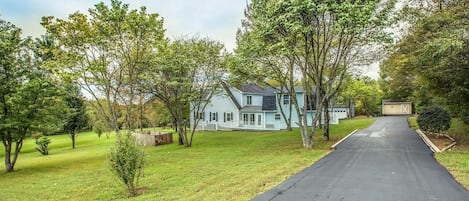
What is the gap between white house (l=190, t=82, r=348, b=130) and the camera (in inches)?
1453

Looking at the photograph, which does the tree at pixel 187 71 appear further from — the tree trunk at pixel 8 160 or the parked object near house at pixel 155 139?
the tree trunk at pixel 8 160

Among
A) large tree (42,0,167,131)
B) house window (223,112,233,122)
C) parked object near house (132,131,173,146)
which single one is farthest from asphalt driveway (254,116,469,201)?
house window (223,112,233,122)

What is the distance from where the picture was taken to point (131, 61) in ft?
65.7

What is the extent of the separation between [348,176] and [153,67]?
1620cm

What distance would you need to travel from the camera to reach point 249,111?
38.1 metres

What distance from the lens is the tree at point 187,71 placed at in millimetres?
22375

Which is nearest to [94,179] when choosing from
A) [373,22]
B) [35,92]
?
[35,92]

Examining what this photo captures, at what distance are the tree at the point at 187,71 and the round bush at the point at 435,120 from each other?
13308 mm

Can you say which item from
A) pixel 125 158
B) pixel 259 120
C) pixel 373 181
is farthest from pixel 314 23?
pixel 259 120

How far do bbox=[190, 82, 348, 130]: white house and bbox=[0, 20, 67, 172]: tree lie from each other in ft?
62.2

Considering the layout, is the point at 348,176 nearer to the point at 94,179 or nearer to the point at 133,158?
the point at 133,158

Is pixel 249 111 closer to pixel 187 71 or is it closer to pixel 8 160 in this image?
pixel 187 71

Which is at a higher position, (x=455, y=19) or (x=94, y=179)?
(x=455, y=19)

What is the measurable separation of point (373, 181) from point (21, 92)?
17.1m
